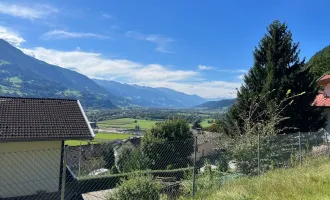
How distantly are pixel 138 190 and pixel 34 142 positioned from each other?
6.57 m

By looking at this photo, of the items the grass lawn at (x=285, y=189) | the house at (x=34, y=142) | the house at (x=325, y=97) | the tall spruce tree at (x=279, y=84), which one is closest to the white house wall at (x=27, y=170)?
the house at (x=34, y=142)

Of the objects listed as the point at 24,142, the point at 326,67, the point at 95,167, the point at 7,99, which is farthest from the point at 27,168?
the point at 326,67

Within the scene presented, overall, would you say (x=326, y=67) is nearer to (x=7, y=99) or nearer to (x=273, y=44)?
(x=273, y=44)

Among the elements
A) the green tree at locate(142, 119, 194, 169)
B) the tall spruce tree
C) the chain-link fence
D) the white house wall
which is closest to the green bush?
the chain-link fence

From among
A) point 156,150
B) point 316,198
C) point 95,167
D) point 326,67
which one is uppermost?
point 326,67

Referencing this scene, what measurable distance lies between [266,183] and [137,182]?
2.98 meters

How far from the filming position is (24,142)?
37.6ft

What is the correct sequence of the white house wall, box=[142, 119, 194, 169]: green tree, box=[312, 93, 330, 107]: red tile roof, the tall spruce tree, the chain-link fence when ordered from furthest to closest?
box=[142, 119, 194, 169]: green tree
box=[312, 93, 330, 107]: red tile roof
the tall spruce tree
the white house wall
the chain-link fence

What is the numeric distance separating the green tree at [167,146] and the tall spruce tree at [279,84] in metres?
7.67

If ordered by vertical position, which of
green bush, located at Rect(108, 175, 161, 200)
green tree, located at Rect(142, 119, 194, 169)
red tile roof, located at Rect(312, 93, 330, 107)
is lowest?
green tree, located at Rect(142, 119, 194, 169)

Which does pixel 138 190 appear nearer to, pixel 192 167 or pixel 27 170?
pixel 192 167

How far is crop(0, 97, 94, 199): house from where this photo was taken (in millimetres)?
10547

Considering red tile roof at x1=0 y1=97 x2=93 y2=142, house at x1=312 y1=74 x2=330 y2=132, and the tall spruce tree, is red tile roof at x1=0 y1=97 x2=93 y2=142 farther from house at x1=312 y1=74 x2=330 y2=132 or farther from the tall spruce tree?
house at x1=312 y1=74 x2=330 y2=132

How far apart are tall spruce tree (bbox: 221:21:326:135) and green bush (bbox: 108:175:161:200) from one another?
876 cm
